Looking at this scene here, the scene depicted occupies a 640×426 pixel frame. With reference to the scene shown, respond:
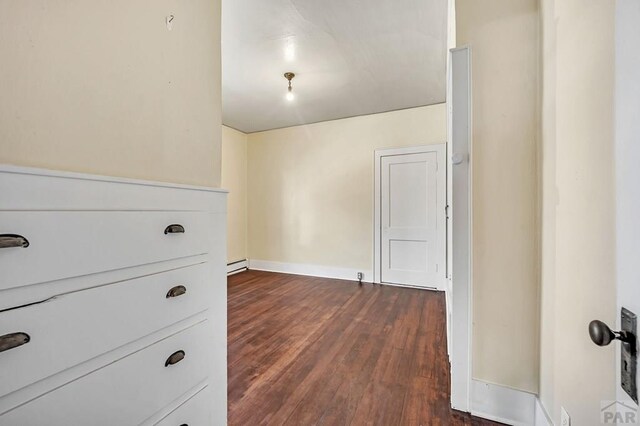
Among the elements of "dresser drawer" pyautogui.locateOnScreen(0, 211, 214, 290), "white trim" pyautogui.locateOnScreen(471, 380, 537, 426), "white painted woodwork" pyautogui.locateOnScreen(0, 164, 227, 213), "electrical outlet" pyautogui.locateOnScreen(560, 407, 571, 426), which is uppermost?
"white painted woodwork" pyautogui.locateOnScreen(0, 164, 227, 213)

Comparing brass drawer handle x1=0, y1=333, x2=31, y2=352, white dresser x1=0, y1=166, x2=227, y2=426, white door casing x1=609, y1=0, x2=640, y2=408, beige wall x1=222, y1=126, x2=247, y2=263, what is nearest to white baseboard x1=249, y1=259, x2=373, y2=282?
beige wall x1=222, y1=126, x2=247, y2=263

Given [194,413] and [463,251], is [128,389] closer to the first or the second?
[194,413]

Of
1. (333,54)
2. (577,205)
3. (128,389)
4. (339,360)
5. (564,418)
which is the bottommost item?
(339,360)

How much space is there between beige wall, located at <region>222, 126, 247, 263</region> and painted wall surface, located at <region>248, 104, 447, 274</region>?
13cm

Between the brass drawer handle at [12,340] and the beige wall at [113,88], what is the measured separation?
0.39 meters

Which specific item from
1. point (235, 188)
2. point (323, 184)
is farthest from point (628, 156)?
point (235, 188)

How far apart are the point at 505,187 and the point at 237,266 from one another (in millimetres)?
4353

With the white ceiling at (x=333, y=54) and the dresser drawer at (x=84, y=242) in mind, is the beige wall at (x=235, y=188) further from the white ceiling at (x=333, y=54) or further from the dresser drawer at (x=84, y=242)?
the dresser drawer at (x=84, y=242)

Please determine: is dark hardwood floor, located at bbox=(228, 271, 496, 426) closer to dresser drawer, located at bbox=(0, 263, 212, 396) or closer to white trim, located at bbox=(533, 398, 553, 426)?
white trim, located at bbox=(533, 398, 553, 426)

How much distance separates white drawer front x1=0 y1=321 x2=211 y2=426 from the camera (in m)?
0.64

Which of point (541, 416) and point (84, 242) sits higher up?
point (84, 242)

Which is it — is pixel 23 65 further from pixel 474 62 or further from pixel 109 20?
Result: pixel 474 62

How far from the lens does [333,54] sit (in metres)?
2.55

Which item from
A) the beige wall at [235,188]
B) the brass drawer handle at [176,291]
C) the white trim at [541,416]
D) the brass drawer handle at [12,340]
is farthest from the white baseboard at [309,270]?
the brass drawer handle at [12,340]
